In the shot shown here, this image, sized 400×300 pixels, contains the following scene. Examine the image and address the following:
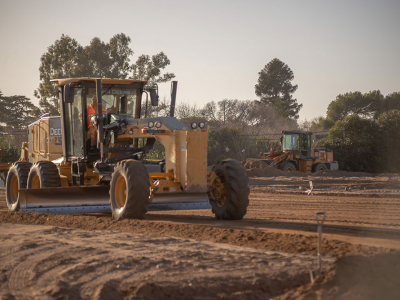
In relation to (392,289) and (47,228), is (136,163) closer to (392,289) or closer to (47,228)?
(47,228)

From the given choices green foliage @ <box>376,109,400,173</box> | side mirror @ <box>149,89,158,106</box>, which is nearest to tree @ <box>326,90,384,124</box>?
green foliage @ <box>376,109,400,173</box>

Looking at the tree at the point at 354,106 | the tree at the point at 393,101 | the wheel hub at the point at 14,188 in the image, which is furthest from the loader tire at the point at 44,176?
the tree at the point at 354,106

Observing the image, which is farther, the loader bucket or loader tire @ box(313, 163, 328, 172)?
loader tire @ box(313, 163, 328, 172)

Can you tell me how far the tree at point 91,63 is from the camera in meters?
37.9

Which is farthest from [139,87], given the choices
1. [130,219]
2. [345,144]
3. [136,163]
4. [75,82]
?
[345,144]

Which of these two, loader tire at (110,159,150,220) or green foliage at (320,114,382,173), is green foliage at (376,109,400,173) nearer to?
green foliage at (320,114,382,173)

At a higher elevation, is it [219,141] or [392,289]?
[219,141]

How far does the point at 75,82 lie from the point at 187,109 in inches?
1392

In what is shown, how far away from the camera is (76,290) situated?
4918 mm

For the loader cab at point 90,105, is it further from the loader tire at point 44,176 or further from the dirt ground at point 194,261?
the dirt ground at point 194,261

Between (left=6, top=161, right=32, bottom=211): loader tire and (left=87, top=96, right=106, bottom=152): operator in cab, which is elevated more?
(left=87, top=96, right=106, bottom=152): operator in cab

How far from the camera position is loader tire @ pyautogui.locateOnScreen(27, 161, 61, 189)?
11977mm

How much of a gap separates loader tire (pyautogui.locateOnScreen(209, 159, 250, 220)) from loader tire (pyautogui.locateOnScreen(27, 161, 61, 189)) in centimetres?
410

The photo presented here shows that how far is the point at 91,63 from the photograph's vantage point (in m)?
39.4
